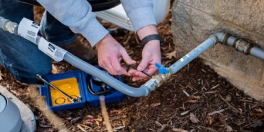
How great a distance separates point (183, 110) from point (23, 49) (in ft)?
2.81

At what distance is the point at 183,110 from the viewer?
180 centimetres

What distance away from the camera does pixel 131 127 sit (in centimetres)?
175

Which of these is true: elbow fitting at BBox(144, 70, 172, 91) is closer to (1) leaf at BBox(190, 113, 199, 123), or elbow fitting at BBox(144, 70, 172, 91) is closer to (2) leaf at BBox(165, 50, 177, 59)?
(1) leaf at BBox(190, 113, 199, 123)

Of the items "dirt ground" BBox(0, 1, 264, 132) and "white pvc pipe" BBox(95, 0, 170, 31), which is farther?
"white pvc pipe" BBox(95, 0, 170, 31)

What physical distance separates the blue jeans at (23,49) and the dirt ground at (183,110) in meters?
0.13

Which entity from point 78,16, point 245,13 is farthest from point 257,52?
point 78,16

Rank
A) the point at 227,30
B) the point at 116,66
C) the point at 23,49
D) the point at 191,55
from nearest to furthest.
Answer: the point at 116,66 → the point at 191,55 → the point at 227,30 → the point at 23,49

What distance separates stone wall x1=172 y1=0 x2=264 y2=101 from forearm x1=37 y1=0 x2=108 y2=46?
21.5 inches

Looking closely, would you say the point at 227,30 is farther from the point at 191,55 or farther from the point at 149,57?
the point at 149,57

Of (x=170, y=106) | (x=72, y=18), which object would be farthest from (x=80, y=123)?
(x=72, y=18)

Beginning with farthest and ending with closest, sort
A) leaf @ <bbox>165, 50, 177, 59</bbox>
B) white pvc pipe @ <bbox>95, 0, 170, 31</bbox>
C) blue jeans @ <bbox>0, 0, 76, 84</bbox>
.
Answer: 1. leaf @ <bbox>165, 50, 177, 59</bbox>
2. white pvc pipe @ <bbox>95, 0, 170, 31</bbox>
3. blue jeans @ <bbox>0, 0, 76, 84</bbox>

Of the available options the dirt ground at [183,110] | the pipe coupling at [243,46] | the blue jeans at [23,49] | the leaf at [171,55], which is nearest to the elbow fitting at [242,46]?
the pipe coupling at [243,46]

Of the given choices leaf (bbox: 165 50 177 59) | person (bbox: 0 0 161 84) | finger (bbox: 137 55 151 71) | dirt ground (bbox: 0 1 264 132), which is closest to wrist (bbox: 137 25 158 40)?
person (bbox: 0 0 161 84)

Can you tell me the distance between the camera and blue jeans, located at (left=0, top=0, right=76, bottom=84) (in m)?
1.84
